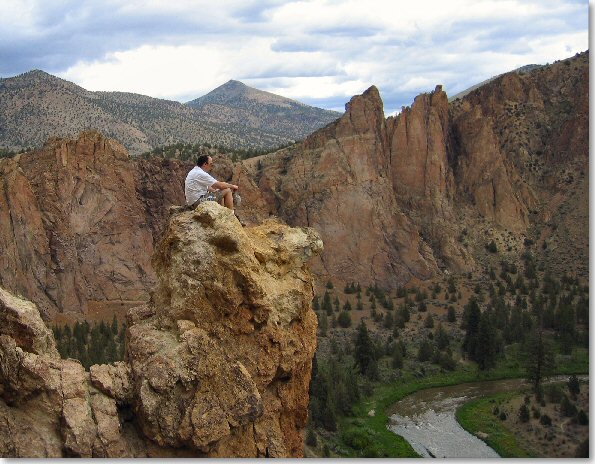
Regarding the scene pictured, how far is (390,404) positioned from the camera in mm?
43375

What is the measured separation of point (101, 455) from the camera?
9.28m

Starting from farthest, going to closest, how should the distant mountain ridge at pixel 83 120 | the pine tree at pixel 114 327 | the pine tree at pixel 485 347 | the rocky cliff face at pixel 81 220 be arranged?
the distant mountain ridge at pixel 83 120 < the rocky cliff face at pixel 81 220 < the pine tree at pixel 114 327 < the pine tree at pixel 485 347

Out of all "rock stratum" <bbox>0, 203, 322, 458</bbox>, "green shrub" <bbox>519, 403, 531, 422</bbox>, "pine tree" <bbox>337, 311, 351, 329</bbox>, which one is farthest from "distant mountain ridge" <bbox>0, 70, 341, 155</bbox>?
"rock stratum" <bbox>0, 203, 322, 458</bbox>

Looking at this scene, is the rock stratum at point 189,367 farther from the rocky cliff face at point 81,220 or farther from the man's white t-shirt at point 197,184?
the rocky cliff face at point 81,220

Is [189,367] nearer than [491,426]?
Yes

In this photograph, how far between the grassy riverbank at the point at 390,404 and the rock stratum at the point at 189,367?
966 inches

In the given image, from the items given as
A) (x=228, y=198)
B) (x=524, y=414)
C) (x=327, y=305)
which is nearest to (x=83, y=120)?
(x=327, y=305)

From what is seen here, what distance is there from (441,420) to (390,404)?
3.78 meters

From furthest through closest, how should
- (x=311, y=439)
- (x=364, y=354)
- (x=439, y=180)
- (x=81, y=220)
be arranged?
(x=439, y=180)
(x=81, y=220)
(x=364, y=354)
(x=311, y=439)

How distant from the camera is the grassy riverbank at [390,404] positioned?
3562 cm

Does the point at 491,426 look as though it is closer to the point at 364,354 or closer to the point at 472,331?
the point at 364,354

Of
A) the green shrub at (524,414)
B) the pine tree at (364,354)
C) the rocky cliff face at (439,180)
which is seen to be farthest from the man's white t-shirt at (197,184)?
the rocky cliff face at (439,180)

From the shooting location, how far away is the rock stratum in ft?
31.0

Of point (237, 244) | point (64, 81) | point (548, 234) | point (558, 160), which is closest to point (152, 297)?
point (237, 244)
